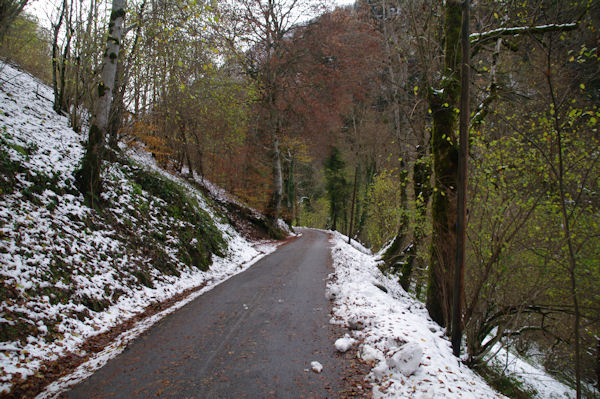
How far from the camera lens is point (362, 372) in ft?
13.5

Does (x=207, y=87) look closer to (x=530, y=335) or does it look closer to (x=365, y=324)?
(x=365, y=324)

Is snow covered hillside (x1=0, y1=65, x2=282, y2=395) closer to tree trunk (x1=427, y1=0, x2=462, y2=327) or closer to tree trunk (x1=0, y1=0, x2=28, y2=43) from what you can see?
tree trunk (x1=0, y1=0, x2=28, y2=43)

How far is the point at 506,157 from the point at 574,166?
1151 mm

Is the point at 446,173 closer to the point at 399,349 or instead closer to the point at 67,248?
the point at 399,349

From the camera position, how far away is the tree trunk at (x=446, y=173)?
5969 millimetres

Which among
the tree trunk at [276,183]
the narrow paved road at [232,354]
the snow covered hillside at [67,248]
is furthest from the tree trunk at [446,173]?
Result: the tree trunk at [276,183]

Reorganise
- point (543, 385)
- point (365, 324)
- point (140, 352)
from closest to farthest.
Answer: point (140, 352)
point (365, 324)
point (543, 385)

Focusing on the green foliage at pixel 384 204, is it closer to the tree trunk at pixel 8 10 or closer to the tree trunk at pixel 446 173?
the tree trunk at pixel 446 173

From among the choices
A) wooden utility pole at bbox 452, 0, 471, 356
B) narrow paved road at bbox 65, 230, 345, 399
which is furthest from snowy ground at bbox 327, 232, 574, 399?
wooden utility pole at bbox 452, 0, 471, 356

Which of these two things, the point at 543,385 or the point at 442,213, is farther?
the point at 543,385

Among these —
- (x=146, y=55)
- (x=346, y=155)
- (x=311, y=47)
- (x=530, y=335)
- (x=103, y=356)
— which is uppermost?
(x=311, y=47)

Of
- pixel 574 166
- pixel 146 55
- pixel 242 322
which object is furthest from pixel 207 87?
pixel 574 166

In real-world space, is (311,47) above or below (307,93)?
above

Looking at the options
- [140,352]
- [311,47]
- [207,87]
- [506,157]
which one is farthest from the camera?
[311,47]
